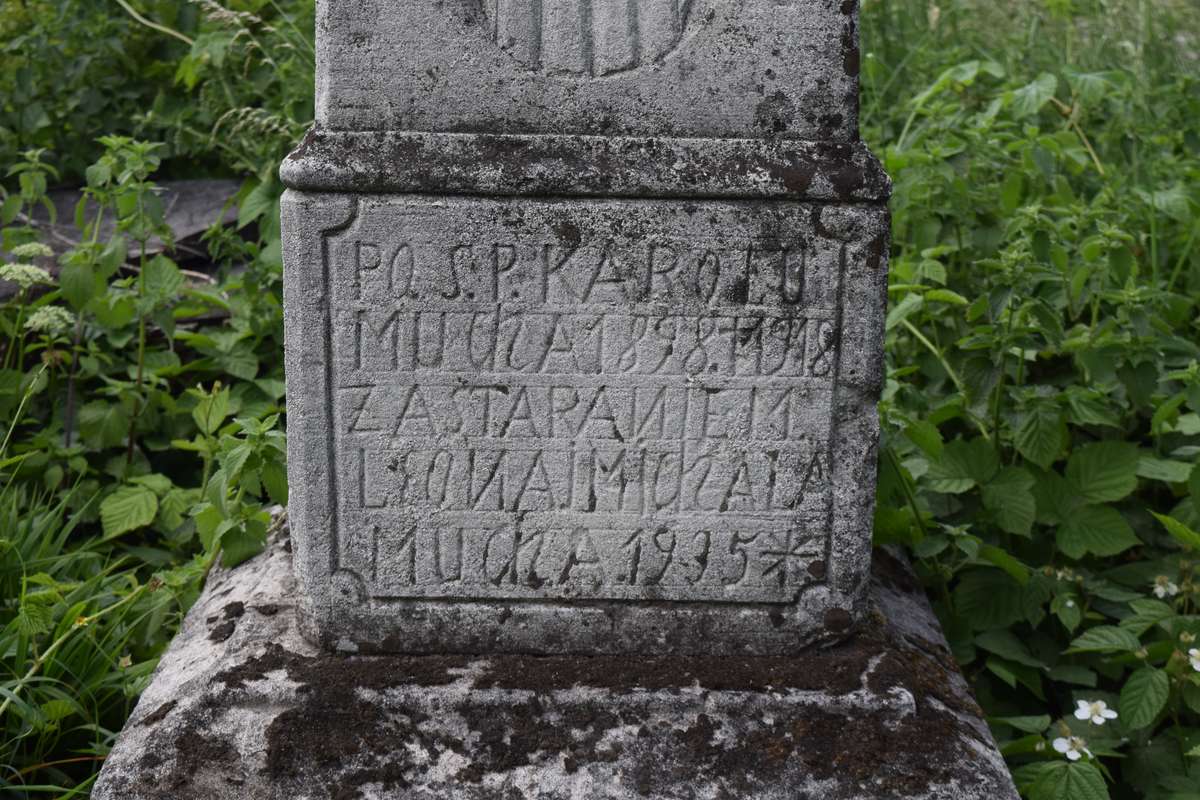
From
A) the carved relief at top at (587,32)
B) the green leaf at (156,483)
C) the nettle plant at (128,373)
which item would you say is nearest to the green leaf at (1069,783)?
the carved relief at top at (587,32)

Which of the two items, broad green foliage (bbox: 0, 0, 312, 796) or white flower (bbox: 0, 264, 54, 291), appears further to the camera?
white flower (bbox: 0, 264, 54, 291)

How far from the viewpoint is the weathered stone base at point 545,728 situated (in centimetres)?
206

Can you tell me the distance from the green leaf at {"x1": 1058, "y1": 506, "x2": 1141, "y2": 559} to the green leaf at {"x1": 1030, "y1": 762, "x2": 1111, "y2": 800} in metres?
0.62

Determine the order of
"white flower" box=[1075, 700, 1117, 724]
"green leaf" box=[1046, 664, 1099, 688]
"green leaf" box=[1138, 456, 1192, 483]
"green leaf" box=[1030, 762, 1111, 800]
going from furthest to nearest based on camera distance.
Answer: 1. "green leaf" box=[1138, 456, 1192, 483]
2. "green leaf" box=[1046, 664, 1099, 688]
3. "white flower" box=[1075, 700, 1117, 724]
4. "green leaf" box=[1030, 762, 1111, 800]

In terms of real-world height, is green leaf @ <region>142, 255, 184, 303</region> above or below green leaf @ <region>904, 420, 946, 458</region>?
above

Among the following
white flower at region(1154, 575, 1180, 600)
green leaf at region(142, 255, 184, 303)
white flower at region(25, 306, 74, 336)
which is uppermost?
green leaf at region(142, 255, 184, 303)

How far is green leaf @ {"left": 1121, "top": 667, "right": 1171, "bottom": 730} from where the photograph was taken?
2.43 metres

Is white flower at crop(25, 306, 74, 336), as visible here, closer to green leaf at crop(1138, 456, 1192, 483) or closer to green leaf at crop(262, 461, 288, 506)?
green leaf at crop(262, 461, 288, 506)

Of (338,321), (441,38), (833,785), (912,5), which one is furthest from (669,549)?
(912,5)

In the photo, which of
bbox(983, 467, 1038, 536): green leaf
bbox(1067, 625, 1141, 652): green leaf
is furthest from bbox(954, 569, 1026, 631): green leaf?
bbox(1067, 625, 1141, 652): green leaf

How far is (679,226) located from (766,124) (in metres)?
0.21

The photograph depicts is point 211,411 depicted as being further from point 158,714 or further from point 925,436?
point 925,436

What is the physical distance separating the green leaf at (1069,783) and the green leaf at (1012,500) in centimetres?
60

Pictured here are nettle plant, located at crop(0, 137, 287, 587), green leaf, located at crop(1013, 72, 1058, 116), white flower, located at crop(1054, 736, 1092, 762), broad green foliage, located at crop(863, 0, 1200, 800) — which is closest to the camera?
white flower, located at crop(1054, 736, 1092, 762)
